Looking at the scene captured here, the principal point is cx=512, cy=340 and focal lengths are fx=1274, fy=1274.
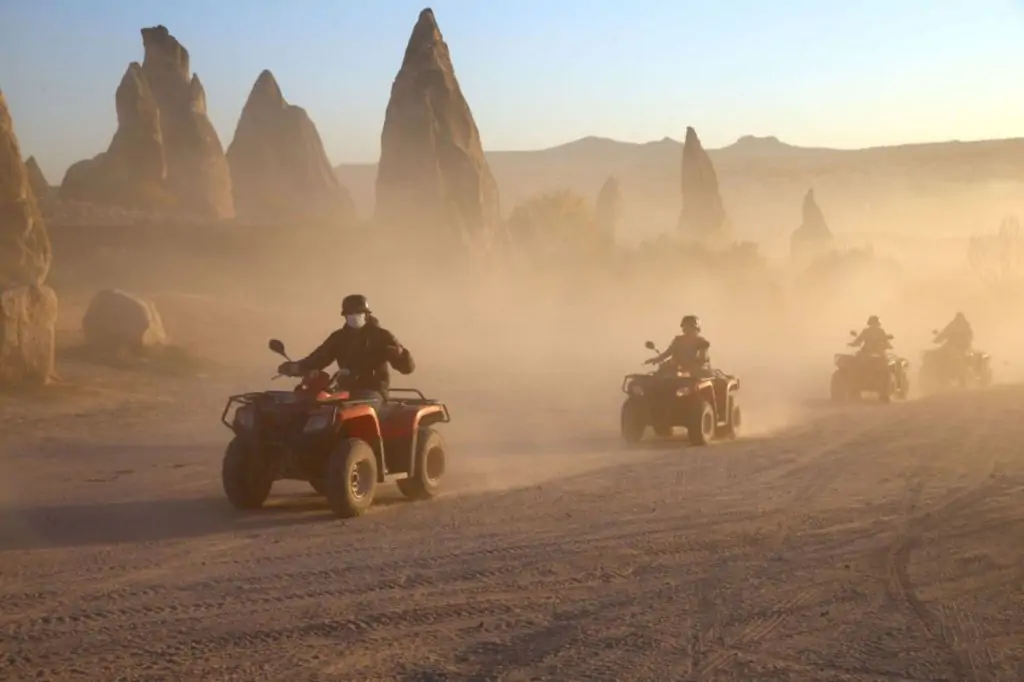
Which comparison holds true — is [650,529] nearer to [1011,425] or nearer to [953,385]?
[1011,425]

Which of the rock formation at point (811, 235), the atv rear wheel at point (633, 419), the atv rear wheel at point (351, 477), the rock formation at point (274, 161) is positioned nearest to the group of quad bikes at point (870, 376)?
the atv rear wheel at point (633, 419)

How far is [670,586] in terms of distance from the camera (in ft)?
29.1

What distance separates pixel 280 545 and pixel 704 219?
3580 inches

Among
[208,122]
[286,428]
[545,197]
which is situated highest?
[208,122]

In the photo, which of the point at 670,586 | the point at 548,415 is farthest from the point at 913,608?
the point at 548,415

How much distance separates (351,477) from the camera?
11.7 m

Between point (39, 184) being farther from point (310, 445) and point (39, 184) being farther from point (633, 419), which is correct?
point (310, 445)

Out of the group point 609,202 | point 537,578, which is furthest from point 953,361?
point 609,202

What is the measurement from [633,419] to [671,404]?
683 mm

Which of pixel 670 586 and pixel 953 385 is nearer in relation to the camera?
pixel 670 586

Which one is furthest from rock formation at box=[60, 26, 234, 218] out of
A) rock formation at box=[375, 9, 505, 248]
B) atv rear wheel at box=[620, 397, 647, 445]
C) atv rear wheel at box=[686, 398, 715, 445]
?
atv rear wheel at box=[686, 398, 715, 445]

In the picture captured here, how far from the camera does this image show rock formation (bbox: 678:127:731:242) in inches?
3893

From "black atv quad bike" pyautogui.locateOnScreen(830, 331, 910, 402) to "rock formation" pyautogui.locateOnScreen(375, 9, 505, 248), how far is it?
27443mm

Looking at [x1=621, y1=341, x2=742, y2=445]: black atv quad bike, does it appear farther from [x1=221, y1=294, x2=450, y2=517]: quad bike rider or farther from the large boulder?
the large boulder
